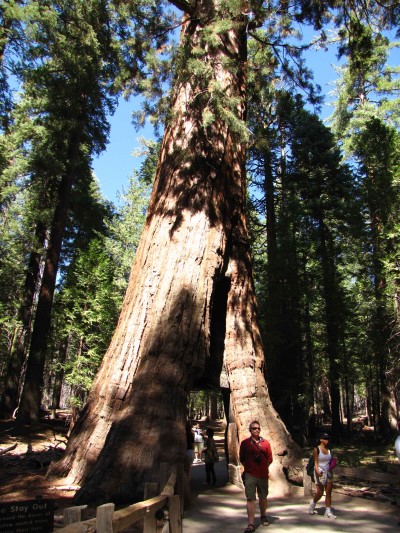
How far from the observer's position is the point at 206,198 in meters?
9.79

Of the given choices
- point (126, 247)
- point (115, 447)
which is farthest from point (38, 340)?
point (126, 247)

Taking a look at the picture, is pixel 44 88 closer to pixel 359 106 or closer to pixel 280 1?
pixel 280 1

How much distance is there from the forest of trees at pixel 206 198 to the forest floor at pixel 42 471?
0.68m

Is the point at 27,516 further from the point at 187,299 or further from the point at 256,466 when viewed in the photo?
the point at 187,299

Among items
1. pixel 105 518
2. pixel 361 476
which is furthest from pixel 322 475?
pixel 105 518

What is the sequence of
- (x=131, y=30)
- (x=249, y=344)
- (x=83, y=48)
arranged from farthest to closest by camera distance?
(x=83, y=48), (x=131, y=30), (x=249, y=344)

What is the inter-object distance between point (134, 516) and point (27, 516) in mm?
782

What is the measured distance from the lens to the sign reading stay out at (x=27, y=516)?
301cm

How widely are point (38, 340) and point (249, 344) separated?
1180 cm

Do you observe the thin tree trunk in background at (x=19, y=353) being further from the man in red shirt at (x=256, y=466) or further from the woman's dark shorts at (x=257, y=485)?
the woman's dark shorts at (x=257, y=485)

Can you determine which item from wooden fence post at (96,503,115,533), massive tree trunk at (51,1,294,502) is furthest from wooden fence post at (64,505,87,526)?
massive tree trunk at (51,1,294,502)

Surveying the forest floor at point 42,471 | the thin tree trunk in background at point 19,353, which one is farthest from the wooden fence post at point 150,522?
the thin tree trunk in background at point 19,353

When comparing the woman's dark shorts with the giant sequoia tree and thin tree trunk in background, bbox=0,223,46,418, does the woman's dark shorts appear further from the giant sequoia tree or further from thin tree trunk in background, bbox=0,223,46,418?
thin tree trunk in background, bbox=0,223,46,418

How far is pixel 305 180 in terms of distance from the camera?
24938 mm
